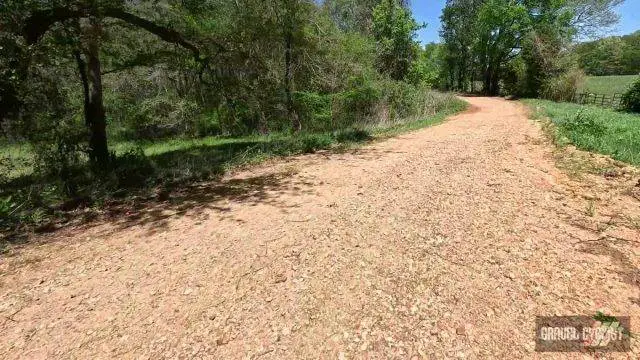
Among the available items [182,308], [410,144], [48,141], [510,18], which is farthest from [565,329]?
[510,18]

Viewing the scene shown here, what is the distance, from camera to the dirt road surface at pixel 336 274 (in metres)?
2.52

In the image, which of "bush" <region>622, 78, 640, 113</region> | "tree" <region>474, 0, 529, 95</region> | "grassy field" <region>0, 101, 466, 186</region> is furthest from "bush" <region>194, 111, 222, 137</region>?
"tree" <region>474, 0, 529, 95</region>

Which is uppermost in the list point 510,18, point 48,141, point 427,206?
point 510,18

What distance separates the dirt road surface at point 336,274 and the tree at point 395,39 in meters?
17.3

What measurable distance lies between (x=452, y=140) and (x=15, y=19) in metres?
9.35

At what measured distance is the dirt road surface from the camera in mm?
2521

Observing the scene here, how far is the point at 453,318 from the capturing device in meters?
2.60

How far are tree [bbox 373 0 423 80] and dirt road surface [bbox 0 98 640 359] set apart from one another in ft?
56.8

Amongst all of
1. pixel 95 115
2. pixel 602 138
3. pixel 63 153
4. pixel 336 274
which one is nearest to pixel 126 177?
pixel 63 153

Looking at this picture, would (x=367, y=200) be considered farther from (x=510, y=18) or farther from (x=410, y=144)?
(x=510, y=18)

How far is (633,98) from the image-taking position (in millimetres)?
18859

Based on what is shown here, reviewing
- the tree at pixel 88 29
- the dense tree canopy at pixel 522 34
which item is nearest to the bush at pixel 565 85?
the dense tree canopy at pixel 522 34

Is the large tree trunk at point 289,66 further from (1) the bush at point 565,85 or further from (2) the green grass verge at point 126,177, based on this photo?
(1) the bush at point 565,85

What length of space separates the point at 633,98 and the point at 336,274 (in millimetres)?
23523
